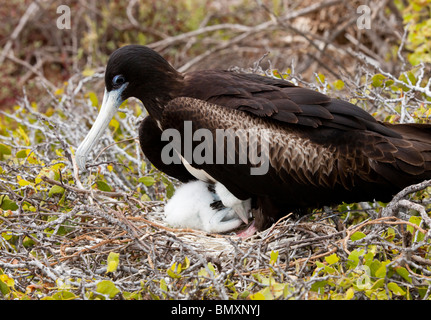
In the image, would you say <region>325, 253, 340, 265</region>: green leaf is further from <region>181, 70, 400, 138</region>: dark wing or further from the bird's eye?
the bird's eye

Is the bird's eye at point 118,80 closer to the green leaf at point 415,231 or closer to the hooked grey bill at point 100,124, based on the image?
the hooked grey bill at point 100,124

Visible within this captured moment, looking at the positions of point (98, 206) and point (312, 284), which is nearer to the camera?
point (312, 284)

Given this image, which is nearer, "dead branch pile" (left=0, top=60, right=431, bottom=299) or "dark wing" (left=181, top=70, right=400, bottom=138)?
"dead branch pile" (left=0, top=60, right=431, bottom=299)

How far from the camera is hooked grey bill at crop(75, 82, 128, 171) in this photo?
335 cm

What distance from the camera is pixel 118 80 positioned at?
3533mm

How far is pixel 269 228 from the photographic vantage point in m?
3.31

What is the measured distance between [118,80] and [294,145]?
3.42 ft

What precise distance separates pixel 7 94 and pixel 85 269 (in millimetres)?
5194

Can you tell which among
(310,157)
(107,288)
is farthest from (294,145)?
(107,288)

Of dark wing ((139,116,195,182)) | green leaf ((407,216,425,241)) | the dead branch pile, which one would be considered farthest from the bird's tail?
dark wing ((139,116,195,182))

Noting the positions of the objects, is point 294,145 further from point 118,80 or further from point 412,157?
point 118,80

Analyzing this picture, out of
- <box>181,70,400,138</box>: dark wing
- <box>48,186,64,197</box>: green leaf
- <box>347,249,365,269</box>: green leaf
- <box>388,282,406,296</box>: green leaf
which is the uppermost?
<box>181,70,400,138</box>: dark wing
